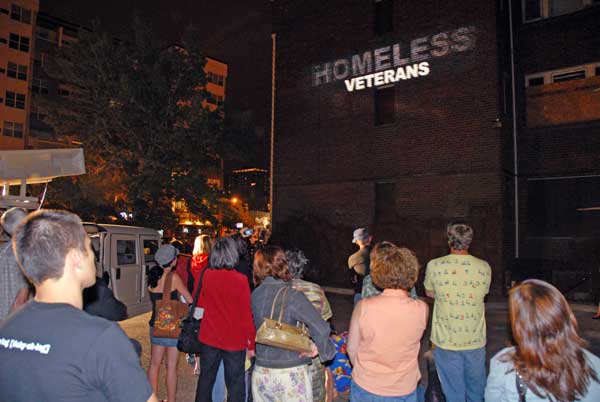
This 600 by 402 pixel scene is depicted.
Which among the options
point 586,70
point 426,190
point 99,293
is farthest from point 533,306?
point 586,70

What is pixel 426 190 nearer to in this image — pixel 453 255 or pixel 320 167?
pixel 320 167

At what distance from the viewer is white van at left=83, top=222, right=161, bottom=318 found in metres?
8.62

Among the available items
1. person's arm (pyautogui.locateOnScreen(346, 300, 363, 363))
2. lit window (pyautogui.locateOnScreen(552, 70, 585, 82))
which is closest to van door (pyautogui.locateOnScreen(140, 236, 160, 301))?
person's arm (pyautogui.locateOnScreen(346, 300, 363, 363))

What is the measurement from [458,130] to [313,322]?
13.3 metres

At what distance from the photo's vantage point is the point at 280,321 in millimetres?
3529

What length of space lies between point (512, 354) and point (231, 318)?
2.57 meters

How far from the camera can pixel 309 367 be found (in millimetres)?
3693

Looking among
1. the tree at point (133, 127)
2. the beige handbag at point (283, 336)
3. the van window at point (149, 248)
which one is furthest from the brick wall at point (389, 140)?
the beige handbag at point (283, 336)

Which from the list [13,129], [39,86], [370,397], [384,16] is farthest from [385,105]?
[39,86]

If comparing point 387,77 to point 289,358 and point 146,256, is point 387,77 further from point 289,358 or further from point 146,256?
point 289,358

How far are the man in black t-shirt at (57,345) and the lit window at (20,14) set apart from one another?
175 ft

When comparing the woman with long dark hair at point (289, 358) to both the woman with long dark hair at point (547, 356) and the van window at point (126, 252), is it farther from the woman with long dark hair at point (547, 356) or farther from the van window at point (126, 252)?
the van window at point (126, 252)

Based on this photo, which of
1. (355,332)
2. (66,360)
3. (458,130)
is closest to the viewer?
(66,360)

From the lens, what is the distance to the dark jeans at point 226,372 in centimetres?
423
